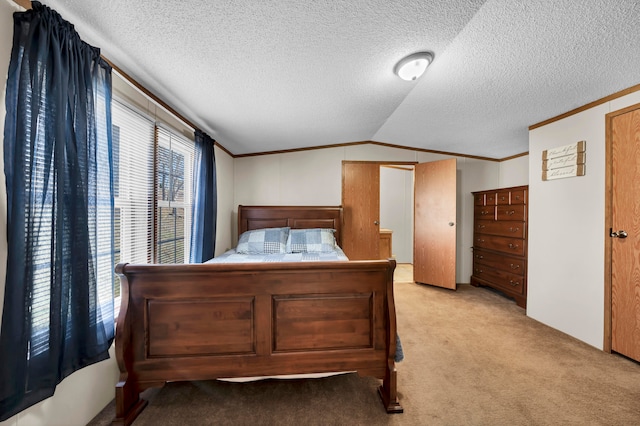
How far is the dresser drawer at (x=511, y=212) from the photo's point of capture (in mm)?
2934

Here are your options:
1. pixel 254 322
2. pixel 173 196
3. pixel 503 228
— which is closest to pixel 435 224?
pixel 503 228

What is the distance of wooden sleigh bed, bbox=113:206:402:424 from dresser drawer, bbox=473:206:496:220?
2.78 metres

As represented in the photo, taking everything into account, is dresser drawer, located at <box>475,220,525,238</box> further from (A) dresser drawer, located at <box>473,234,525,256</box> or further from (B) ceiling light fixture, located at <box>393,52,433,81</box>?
(B) ceiling light fixture, located at <box>393,52,433,81</box>

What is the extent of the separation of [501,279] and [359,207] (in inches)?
82.6

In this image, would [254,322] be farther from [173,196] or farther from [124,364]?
[173,196]

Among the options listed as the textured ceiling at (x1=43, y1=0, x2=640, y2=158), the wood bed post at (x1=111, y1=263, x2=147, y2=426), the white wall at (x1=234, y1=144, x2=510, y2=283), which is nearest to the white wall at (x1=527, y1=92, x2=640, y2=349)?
the textured ceiling at (x1=43, y1=0, x2=640, y2=158)

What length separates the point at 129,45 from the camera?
135 cm

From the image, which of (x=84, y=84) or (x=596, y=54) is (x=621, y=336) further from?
(x=84, y=84)

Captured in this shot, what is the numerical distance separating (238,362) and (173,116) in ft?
6.78

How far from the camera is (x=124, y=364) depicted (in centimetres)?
130

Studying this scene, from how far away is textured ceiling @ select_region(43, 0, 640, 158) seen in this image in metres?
1.19

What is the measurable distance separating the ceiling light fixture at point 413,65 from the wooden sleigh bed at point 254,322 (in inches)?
51.5

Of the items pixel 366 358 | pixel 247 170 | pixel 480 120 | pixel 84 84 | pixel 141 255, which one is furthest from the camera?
pixel 247 170

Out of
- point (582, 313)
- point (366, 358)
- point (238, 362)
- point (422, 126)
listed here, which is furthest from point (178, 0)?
point (582, 313)
